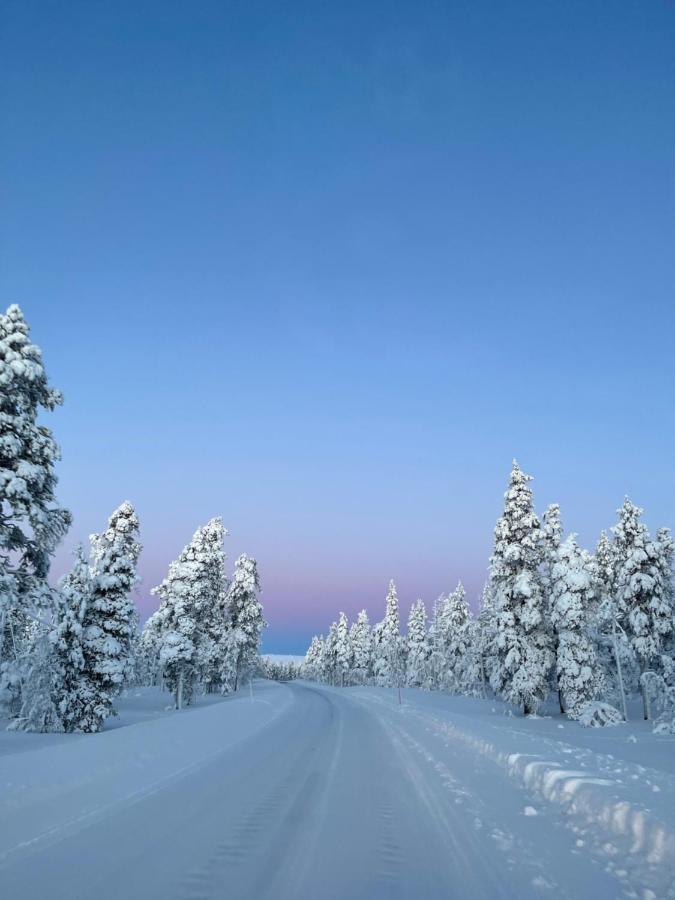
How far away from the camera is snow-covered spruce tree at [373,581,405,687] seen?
78.1m

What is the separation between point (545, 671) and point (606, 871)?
1152 inches

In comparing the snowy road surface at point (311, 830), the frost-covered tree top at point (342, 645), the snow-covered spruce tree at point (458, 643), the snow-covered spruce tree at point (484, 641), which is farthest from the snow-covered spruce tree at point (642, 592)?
the frost-covered tree top at point (342, 645)

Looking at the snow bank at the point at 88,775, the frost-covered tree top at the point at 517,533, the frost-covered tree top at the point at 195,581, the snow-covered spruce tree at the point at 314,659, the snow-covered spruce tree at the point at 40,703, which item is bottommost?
the snow-covered spruce tree at the point at 314,659

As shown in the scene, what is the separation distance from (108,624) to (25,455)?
12.1 meters

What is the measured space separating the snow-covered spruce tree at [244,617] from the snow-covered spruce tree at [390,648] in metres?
24.8

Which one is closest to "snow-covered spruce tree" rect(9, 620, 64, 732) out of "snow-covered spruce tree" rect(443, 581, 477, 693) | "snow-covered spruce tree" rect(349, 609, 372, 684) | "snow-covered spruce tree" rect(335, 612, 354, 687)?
"snow-covered spruce tree" rect(443, 581, 477, 693)

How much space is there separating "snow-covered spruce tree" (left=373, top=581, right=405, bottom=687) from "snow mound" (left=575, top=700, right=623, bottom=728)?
1835 inches

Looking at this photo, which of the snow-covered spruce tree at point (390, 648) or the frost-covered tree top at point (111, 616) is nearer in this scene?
the frost-covered tree top at point (111, 616)

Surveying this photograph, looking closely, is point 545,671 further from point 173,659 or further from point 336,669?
point 336,669

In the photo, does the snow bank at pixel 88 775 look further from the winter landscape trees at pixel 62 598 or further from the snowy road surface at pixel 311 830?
the winter landscape trees at pixel 62 598

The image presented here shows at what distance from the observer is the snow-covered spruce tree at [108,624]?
966 inches

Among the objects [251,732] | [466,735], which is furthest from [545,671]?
[251,732]

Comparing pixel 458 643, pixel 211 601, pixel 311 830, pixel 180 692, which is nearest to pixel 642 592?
pixel 458 643

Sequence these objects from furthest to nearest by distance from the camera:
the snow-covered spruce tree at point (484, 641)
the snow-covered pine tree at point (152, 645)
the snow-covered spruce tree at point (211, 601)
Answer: the snow-covered spruce tree at point (484, 641) < the snow-covered pine tree at point (152, 645) < the snow-covered spruce tree at point (211, 601)
